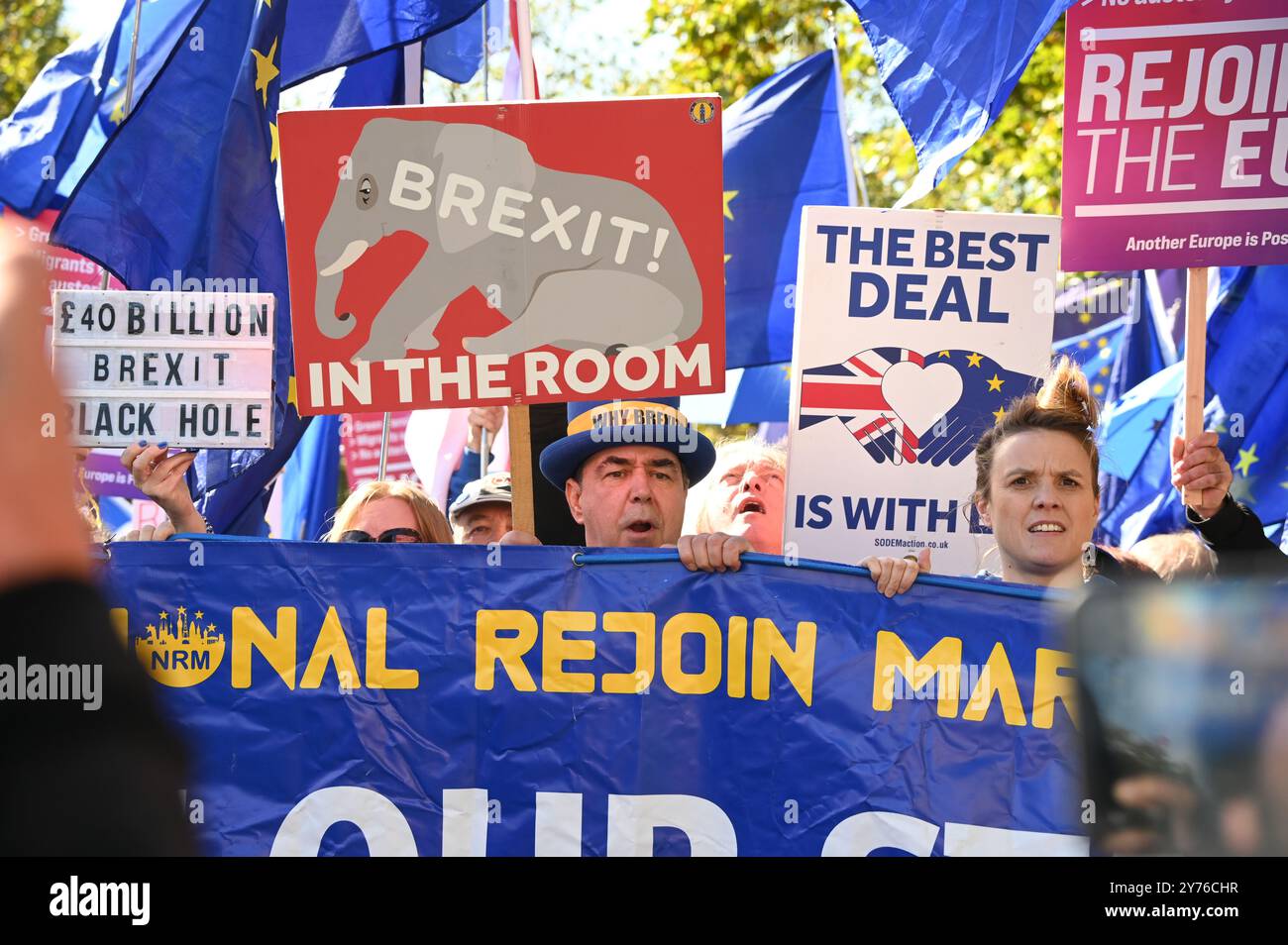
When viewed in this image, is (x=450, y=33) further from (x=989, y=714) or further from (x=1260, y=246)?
(x=989, y=714)

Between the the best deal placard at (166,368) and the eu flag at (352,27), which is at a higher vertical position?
the eu flag at (352,27)

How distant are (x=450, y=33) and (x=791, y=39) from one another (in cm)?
672

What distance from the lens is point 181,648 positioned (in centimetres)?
395

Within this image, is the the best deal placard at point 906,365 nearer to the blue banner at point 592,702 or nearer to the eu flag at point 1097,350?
the blue banner at point 592,702

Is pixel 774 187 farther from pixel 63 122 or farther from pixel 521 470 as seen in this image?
pixel 63 122

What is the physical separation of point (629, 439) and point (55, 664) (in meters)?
3.13

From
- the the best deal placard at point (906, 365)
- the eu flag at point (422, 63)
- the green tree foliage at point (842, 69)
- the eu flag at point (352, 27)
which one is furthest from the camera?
the green tree foliage at point (842, 69)

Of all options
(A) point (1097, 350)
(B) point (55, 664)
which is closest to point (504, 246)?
(B) point (55, 664)

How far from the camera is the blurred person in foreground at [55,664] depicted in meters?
1.37

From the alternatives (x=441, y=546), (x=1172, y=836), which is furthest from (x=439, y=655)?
(x=1172, y=836)

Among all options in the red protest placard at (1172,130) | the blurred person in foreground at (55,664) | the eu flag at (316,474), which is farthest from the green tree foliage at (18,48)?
the blurred person in foreground at (55,664)

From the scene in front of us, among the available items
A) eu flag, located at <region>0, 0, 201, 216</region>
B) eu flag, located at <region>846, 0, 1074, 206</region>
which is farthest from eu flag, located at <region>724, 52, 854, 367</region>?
eu flag, located at <region>0, 0, 201, 216</region>

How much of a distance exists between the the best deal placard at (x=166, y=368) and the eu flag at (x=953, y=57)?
7.19 feet

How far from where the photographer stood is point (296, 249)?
14.6 ft
